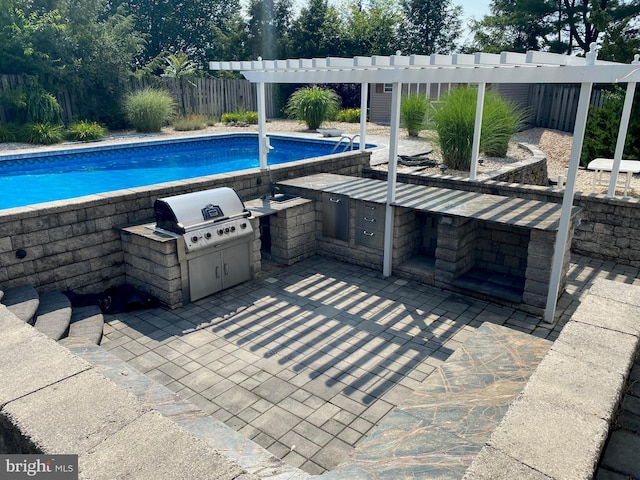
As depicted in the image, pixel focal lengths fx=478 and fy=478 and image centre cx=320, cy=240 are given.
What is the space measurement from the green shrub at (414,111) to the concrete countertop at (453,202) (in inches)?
311

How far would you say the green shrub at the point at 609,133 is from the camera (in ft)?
36.7

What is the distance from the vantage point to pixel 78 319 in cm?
570

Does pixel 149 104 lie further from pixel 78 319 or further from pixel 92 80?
pixel 78 319

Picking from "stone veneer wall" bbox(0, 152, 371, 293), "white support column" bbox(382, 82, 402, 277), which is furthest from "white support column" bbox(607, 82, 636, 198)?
"stone veneer wall" bbox(0, 152, 371, 293)

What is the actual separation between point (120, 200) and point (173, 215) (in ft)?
3.05

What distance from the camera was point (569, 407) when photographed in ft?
6.64

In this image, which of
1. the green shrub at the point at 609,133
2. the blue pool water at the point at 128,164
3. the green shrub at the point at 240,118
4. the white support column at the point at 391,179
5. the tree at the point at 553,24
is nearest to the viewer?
the white support column at the point at 391,179

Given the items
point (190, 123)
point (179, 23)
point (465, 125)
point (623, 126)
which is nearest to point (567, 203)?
Answer: point (623, 126)

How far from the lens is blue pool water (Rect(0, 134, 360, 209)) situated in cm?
1166

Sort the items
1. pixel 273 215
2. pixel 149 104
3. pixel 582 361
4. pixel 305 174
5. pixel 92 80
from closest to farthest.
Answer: pixel 582 361
pixel 273 215
pixel 305 174
pixel 149 104
pixel 92 80

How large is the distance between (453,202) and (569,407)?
543 cm

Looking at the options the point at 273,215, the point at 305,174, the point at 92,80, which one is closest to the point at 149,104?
the point at 92,80

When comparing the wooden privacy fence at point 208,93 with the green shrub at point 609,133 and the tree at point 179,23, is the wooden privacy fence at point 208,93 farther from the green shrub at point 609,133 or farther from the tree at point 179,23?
the green shrub at point 609,133
